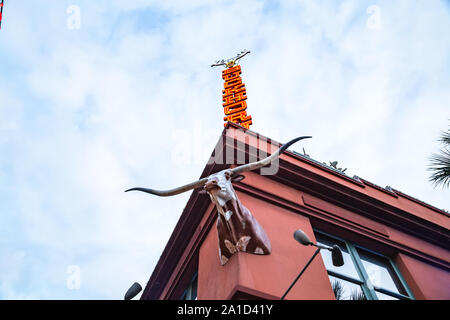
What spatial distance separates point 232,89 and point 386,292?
11705mm

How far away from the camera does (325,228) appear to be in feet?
25.4

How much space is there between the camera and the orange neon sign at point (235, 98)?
1510 cm

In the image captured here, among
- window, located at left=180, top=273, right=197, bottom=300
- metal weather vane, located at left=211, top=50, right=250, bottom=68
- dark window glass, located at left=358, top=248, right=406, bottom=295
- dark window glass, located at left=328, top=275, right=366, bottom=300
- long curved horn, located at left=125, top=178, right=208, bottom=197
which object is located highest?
metal weather vane, located at left=211, top=50, right=250, bottom=68

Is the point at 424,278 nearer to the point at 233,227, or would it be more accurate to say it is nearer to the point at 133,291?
the point at 233,227

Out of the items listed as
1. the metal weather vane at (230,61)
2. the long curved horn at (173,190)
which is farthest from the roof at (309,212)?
the metal weather vane at (230,61)

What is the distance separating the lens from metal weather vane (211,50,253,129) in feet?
49.7

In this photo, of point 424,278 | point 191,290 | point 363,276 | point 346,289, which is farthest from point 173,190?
point 424,278

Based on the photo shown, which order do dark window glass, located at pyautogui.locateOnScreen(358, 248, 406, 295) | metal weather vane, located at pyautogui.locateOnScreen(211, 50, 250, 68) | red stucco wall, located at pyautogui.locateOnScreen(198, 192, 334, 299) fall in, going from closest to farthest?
red stucco wall, located at pyautogui.locateOnScreen(198, 192, 334, 299) → dark window glass, located at pyautogui.locateOnScreen(358, 248, 406, 295) → metal weather vane, located at pyautogui.locateOnScreen(211, 50, 250, 68)

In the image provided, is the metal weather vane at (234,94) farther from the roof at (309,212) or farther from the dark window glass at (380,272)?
the dark window glass at (380,272)

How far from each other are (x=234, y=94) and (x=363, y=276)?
11.0 metres

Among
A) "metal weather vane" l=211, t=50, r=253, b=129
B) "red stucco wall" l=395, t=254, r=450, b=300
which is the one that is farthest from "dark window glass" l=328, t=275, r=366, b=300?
"metal weather vane" l=211, t=50, r=253, b=129

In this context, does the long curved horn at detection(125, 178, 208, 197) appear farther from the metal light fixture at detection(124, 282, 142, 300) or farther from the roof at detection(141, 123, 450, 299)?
the metal light fixture at detection(124, 282, 142, 300)
